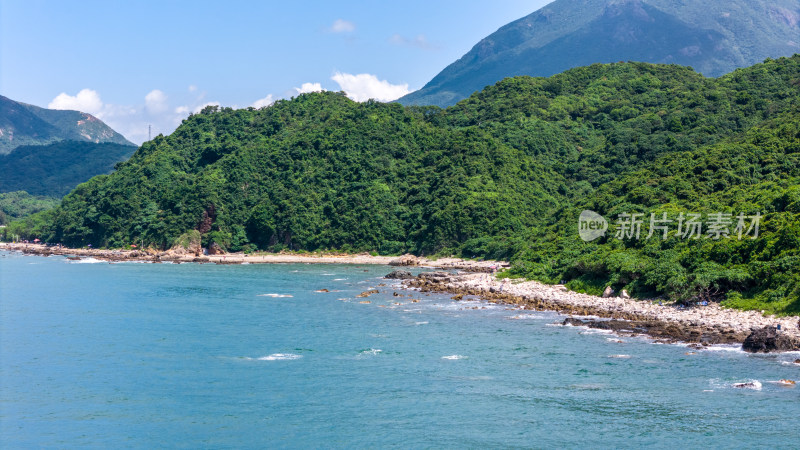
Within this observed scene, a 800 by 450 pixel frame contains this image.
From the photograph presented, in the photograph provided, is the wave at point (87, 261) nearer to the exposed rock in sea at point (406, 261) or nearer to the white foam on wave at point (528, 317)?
the exposed rock in sea at point (406, 261)

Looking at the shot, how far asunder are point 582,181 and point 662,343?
85.1 meters

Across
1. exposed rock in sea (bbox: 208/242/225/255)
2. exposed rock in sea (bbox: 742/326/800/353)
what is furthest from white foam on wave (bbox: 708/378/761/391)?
exposed rock in sea (bbox: 208/242/225/255)

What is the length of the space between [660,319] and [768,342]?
9.18m

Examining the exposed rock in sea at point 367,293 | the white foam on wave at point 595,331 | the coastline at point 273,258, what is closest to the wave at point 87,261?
the coastline at point 273,258

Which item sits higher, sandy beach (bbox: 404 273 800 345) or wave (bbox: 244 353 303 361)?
sandy beach (bbox: 404 273 800 345)

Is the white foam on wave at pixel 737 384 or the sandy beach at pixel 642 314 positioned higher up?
the sandy beach at pixel 642 314

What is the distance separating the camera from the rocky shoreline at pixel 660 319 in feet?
112

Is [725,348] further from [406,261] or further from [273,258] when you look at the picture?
[273,258]

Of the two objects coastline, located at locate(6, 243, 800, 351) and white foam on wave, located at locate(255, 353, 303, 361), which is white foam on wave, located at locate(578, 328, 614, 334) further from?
white foam on wave, located at locate(255, 353, 303, 361)

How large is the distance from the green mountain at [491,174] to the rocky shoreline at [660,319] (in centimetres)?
304

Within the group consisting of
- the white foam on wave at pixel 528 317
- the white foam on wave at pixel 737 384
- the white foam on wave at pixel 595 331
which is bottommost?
the white foam on wave at pixel 737 384

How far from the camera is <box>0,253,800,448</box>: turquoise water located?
24.0 m

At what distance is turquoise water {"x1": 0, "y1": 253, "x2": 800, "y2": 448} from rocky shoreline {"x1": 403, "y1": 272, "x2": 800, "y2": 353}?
1.53 m

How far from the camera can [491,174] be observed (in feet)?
380
